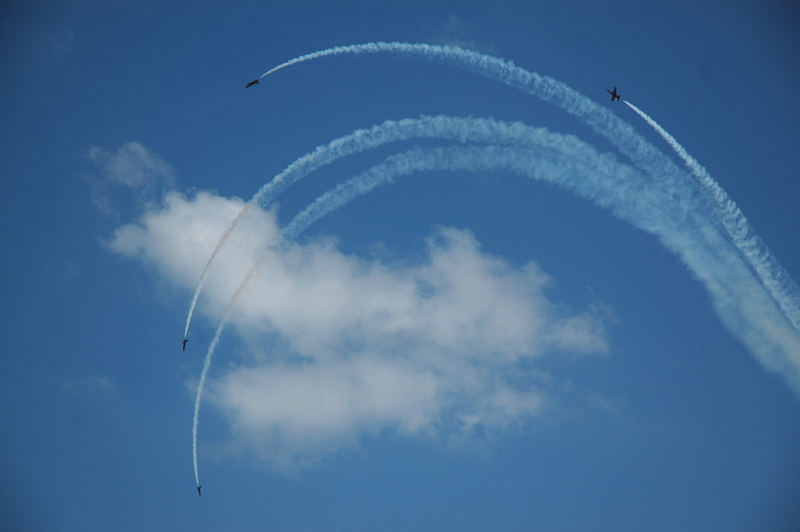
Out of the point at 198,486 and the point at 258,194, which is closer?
the point at 258,194

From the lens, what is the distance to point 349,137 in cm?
3412

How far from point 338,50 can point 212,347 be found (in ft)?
76.8

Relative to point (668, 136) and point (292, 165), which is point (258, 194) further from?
point (668, 136)

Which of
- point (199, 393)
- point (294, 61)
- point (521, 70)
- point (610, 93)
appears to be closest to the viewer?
point (521, 70)

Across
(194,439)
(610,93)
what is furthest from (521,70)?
(194,439)

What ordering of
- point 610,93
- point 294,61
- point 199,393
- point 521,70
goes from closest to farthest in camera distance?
point 521,70, point 294,61, point 610,93, point 199,393

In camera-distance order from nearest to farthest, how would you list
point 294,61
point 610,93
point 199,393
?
1. point 294,61
2. point 610,93
3. point 199,393

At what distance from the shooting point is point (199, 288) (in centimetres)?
3966

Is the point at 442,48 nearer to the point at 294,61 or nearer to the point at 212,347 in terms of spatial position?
the point at 294,61

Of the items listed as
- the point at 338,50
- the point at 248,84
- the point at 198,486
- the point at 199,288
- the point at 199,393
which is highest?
the point at 248,84

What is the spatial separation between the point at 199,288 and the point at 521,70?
27.3 metres

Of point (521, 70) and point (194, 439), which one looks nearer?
point (521, 70)

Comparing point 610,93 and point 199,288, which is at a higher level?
point 610,93

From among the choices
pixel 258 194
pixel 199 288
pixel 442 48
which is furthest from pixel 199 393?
pixel 442 48
